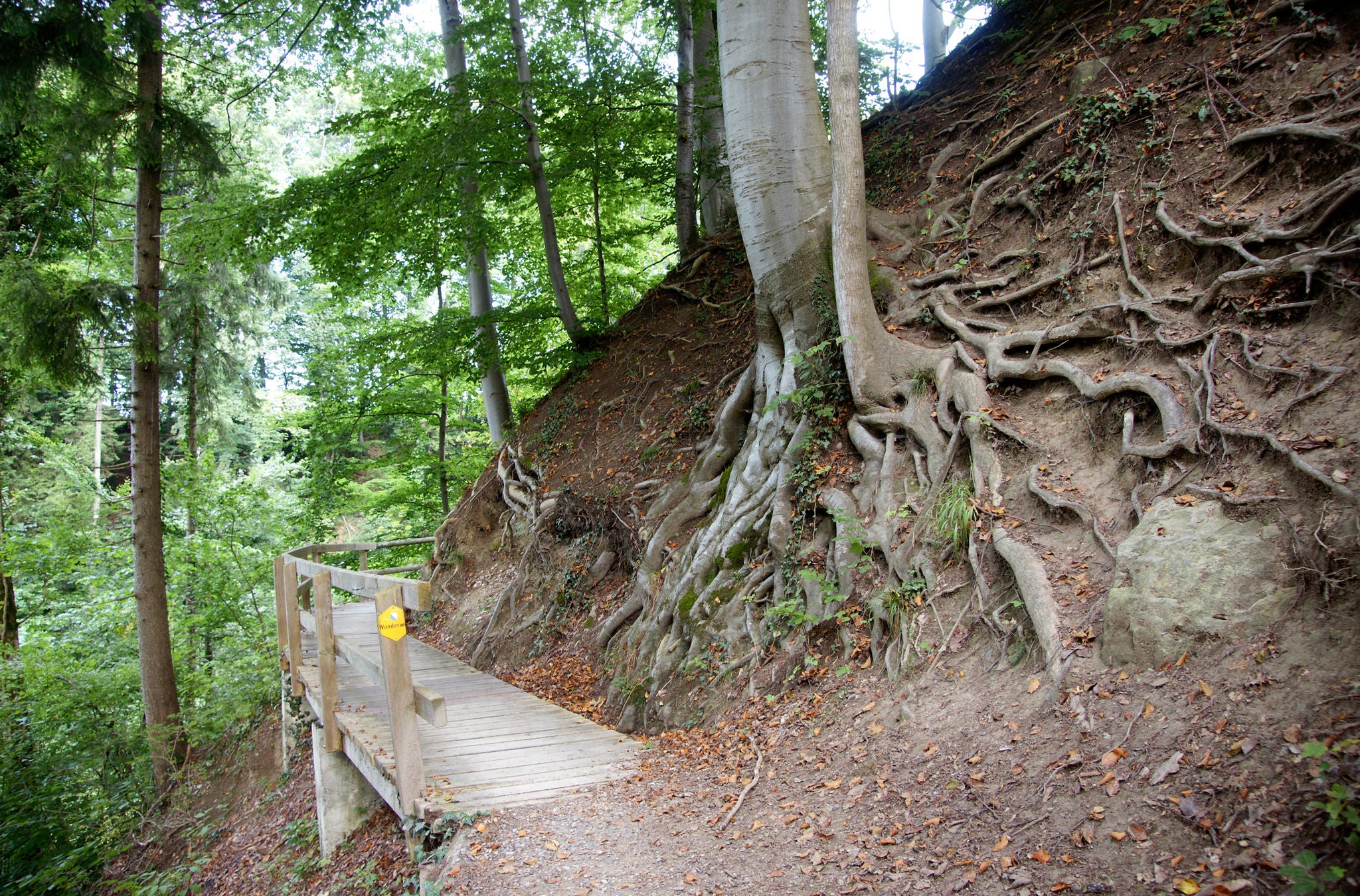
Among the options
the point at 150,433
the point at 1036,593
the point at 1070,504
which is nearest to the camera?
the point at 1036,593

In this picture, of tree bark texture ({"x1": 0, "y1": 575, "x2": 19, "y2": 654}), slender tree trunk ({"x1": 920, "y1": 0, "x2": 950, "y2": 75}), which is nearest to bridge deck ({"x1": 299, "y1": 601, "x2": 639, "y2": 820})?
tree bark texture ({"x1": 0, "y1": 575, "x2": 19, "y2": 654})

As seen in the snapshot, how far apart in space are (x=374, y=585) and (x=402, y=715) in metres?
1.05

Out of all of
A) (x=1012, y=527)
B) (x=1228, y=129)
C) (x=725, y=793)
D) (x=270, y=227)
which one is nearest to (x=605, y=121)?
(x=270, y=227)

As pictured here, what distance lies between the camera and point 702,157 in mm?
12000

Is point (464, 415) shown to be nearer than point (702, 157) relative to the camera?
No

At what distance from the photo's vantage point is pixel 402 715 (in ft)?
15.3

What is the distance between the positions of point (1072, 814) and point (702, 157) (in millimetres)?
10946

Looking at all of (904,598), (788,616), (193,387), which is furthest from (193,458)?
(904,598)

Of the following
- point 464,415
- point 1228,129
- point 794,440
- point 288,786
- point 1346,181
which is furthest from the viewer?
point 464,415

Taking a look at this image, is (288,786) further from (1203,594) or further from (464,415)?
(464,415)

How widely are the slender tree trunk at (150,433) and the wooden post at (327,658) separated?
15.3 feet

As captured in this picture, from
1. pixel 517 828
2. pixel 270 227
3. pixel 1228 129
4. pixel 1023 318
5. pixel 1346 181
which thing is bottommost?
pixel 517 828

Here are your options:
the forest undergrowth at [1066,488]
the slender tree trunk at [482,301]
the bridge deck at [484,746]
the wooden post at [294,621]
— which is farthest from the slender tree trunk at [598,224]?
the bridge deck at [484,746]

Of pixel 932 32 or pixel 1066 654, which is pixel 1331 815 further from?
pixel 932 32
